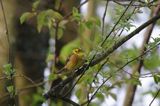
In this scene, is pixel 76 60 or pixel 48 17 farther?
pixel 48 17

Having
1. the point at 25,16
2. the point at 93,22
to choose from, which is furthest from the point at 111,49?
the point at 25,16

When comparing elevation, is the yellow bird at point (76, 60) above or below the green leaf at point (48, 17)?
below

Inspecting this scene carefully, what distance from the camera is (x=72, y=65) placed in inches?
73.4

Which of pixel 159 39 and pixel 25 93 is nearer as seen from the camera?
pixel 159 39

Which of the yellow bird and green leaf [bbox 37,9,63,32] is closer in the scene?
the yellow bird

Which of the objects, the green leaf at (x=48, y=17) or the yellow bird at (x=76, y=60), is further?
the green leaf at (x=48, y=17)

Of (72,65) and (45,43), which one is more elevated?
(45,43)

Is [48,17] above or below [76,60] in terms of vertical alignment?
above

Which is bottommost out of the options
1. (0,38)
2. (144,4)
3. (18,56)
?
(144,4)

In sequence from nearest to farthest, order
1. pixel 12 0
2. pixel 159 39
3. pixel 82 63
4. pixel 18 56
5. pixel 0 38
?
pixel 159 39, pixel 82 63, pixel 0 38, pixel 12 0, pixel 18 56

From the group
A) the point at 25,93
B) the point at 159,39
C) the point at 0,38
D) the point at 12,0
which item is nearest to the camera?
the point at 159,39

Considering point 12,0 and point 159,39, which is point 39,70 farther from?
point 159,39

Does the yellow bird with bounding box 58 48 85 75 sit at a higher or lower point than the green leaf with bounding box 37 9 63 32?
lower

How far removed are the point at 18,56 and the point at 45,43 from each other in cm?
18
